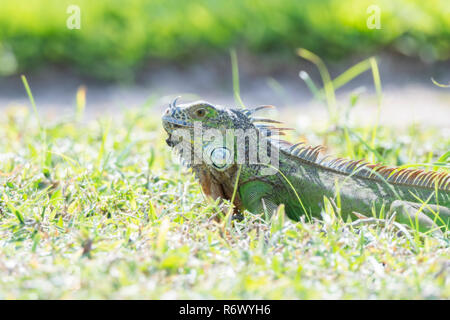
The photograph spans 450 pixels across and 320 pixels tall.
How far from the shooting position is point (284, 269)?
9.34ft

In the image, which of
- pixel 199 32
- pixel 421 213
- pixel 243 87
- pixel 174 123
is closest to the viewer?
pixel 421 213

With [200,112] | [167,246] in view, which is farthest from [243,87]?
[167,246]

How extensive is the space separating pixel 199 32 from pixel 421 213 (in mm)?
6484

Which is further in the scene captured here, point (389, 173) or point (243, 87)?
point (243, 87)

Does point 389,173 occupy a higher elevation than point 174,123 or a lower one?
lower

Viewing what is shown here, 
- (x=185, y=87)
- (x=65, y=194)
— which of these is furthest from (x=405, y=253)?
(x=185, y=87)

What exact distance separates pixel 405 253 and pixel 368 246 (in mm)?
188

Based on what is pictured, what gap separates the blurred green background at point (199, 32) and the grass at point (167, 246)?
4759 millimetres

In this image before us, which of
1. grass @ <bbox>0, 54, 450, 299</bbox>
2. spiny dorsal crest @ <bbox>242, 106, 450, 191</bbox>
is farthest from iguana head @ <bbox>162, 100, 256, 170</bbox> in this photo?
spiny dorsal crest @ <bbox>242, 106, 450, 191</bbox>

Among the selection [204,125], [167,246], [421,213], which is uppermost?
[204,125]

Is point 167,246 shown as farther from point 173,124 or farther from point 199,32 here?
point 199,32

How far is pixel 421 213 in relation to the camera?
348 cm

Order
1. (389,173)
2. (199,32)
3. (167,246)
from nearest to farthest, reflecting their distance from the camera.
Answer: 1. (167,246)
2. (389,173)
3. (199,32)

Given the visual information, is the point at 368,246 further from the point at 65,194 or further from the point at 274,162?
the point at 65,194
